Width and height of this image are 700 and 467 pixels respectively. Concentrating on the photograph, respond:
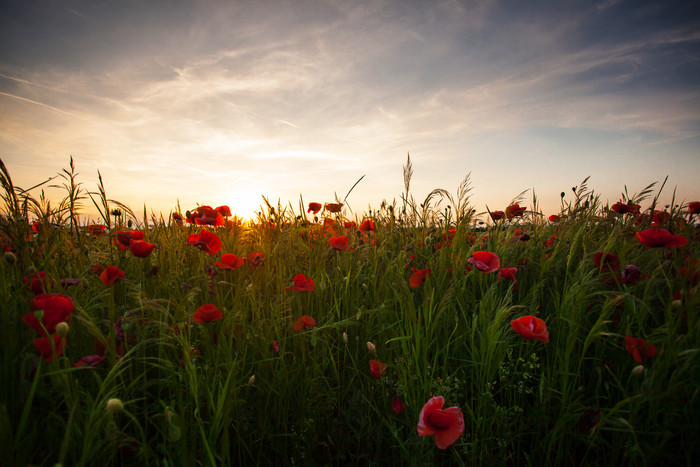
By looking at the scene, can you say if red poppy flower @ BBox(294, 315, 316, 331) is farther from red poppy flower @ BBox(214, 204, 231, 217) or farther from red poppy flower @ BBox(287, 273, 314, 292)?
red poppy flower @ BBox(214, 204, 231, 217)

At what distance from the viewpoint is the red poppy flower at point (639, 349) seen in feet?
4.07

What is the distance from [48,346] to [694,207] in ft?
13.9

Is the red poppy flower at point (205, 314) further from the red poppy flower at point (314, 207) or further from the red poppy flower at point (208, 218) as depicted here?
the red poppy flower at point (314, 207)

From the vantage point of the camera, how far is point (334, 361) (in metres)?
1.61

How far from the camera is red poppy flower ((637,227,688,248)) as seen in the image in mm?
1624

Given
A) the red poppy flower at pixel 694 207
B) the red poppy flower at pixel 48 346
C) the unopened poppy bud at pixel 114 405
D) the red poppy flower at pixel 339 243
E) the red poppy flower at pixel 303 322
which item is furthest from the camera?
the red poppy flower at pixel 694 207

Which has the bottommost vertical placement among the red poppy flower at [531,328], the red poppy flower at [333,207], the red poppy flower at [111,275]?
the red poppy flower at [531,328]

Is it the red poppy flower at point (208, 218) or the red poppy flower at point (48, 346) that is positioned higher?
the red poppy flower at point (208, 218)

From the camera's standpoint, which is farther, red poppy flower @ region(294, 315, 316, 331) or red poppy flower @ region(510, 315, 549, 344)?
red poppy flower @ region(294, 315, 316, 331)

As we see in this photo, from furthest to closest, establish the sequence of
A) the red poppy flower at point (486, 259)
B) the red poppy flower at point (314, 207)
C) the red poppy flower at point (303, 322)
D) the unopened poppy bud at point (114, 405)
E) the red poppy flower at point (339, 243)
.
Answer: the red poppy flower at point (314, 207), the red poppy flower at point (339, 243), the red poppy flower at point (486, 259), the red poppy flower at point (303, 322), the unopened poppy bud at point (114, 405)

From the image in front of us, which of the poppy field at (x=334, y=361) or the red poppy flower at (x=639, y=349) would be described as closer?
the poppy field at (x=334, y=361)

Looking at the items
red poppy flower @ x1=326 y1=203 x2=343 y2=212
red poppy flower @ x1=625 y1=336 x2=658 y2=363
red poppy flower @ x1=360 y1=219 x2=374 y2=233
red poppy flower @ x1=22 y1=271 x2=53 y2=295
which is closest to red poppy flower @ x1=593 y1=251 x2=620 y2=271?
red poppy flower @ x1=625 y1=336 x2=658 y2=363

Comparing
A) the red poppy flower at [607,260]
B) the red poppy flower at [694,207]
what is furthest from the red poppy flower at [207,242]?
the red poppy flower at [694,207]

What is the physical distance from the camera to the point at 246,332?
5.04 feet
